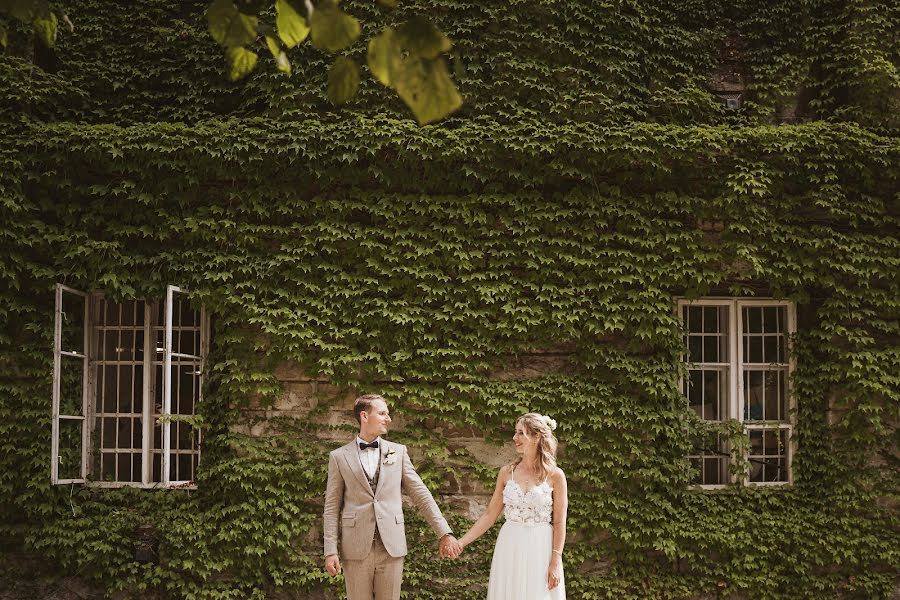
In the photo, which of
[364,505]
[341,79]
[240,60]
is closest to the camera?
[341,79]

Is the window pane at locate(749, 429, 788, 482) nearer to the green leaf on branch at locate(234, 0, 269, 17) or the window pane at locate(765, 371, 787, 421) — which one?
the window pane at locate(765, 371, 787, 421)

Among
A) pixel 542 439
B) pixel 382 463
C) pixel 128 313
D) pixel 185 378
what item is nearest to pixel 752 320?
pixel 542 439

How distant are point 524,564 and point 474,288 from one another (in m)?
2.85

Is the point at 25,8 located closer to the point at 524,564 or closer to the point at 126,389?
the point at 524,564

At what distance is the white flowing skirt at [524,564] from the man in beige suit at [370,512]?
15.3 inches

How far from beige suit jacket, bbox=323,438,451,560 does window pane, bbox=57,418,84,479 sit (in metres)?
3.53

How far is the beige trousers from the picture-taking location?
540 cm

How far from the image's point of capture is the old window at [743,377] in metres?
8.05

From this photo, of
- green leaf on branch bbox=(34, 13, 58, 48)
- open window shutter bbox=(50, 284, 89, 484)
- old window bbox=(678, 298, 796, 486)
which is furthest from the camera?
old window bbox=(678, 298, 796, 486)

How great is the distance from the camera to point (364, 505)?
543 cm

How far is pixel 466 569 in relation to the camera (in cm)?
756

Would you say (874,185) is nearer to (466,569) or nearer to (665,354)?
(665,354)

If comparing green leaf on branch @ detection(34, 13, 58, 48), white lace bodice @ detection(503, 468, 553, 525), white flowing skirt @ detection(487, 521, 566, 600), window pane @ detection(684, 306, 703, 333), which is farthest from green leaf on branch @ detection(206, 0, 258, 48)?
window pane @ detection(684, 306, 703, 333)

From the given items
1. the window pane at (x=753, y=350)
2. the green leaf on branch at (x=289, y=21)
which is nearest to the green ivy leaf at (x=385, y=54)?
the green leaf on branch at (x=289, y=21)
